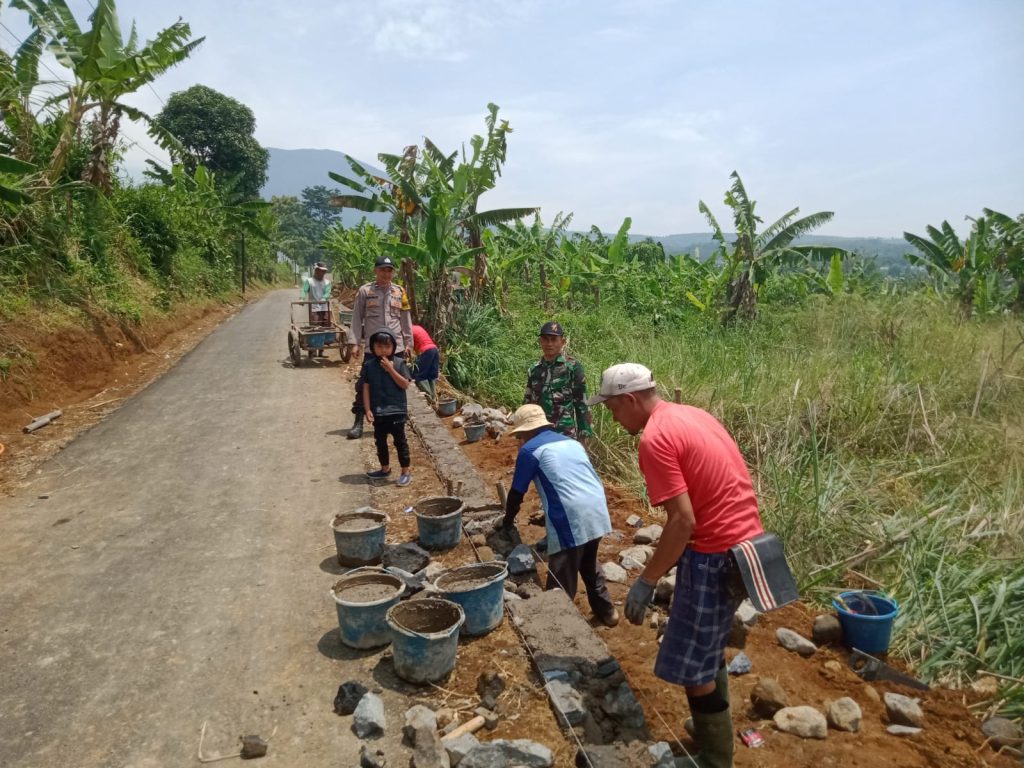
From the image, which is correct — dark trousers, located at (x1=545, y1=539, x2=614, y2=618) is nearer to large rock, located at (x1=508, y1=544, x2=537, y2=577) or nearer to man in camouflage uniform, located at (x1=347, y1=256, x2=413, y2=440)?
large rock, located at (x1=508, y1=544, x2=537, y2=577)

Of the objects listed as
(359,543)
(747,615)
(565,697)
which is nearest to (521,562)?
(359,543)

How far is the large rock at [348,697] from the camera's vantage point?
10.8ft

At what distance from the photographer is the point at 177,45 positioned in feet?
43.4

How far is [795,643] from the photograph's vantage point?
4.13 m

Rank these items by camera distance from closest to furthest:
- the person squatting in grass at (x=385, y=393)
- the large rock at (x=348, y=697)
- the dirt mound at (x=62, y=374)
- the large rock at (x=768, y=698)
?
the large rock at (x=348, y=697)
the large rock at (x=768, y=698)
the person squatting in grass at (x=385, y=393)
the dirt mound at (x=62, y=374)

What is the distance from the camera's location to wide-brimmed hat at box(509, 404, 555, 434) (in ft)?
14.3

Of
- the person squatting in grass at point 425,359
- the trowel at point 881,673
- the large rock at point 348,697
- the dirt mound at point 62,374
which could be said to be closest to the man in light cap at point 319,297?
the dirt mound at point 62,374

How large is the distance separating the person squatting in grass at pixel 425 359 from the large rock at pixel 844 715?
6498mm

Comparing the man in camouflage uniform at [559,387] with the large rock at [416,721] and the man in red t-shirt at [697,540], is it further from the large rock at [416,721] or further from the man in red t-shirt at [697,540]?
the large rock at [416,721]

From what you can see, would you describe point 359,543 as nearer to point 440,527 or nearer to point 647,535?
point 440,527

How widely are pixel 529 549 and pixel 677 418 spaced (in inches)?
89.8

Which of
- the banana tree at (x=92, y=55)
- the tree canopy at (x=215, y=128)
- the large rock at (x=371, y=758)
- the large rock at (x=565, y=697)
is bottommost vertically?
the large rock at (x=371, y=758)

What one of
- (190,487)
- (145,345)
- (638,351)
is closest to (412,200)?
(638,351)

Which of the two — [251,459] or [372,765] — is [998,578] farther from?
[251,459]
